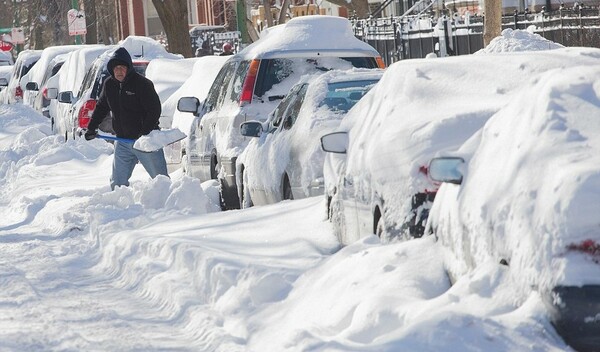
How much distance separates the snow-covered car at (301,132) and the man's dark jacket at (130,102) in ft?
6.82

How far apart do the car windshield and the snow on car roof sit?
281 cm

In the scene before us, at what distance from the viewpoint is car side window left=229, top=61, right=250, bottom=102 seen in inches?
605

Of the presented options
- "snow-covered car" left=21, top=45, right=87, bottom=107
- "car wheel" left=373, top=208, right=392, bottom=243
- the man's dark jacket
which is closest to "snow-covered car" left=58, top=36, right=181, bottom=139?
"snow-covered car" left=21, top=45, right=87, bottom=107

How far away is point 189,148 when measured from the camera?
56.6 ft

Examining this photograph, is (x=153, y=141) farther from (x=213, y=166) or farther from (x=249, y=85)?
(x=213, y=166)

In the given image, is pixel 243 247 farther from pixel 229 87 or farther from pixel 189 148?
pixel 189 148

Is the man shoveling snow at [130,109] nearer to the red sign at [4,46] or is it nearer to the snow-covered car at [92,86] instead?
the snow-covered car at [92,86]

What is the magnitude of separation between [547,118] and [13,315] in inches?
158

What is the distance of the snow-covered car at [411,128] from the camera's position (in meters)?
8.21

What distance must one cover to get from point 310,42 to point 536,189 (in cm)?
949

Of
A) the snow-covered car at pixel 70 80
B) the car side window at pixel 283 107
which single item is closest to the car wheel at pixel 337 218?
the car side window at pixel 283 107

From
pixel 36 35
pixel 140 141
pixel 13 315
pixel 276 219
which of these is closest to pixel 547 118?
pixel 13 315

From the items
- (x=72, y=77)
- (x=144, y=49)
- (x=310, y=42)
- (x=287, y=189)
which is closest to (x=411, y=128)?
(x=287, y=189)

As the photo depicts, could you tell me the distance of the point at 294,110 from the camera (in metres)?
12.7
